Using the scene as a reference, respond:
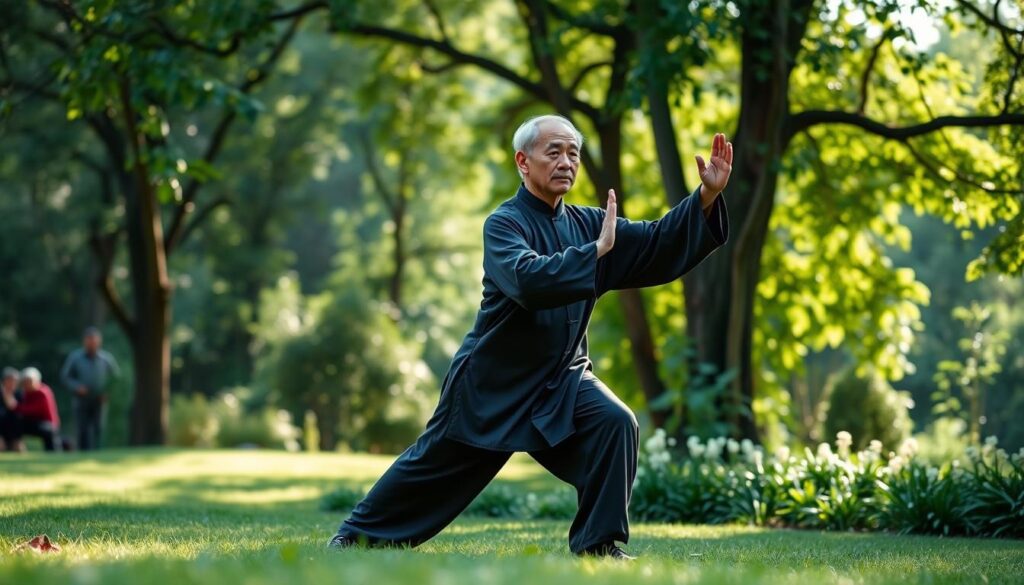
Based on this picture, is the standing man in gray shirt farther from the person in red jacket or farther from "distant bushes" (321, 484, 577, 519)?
"distant bushes" (321, 484, 577, 519)

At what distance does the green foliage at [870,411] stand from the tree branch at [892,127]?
664 centimetres

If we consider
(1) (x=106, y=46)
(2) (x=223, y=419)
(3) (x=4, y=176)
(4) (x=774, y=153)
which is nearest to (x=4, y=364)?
(3) (x=4, y=176)

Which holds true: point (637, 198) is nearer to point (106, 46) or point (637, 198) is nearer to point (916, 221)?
point (106, 46)

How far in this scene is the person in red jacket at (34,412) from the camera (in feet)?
65.1

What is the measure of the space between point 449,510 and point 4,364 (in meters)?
35.7

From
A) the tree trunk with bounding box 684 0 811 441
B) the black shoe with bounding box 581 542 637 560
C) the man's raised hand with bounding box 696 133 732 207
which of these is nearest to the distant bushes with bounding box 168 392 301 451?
the tree trunk with bounding box 684 0 811 441

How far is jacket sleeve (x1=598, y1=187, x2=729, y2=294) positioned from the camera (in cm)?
565

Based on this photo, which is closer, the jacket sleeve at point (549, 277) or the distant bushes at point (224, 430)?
the jacket sleeve at point (549, 277)

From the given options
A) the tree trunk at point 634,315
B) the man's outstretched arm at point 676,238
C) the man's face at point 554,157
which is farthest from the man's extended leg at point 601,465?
the tree trunk at point 634,315

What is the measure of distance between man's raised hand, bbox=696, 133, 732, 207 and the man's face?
2.04 ft

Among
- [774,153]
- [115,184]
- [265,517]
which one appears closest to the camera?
[265,517]

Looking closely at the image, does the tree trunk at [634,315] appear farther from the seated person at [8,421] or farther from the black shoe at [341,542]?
the seated person at [8,421]

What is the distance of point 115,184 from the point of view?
28188 millimetres

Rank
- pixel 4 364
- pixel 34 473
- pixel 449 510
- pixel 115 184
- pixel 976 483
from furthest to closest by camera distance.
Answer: pixel 4 364 → pixel 115 184 → pixel 34 473 → pixel 976 483 → pixel 449 510
